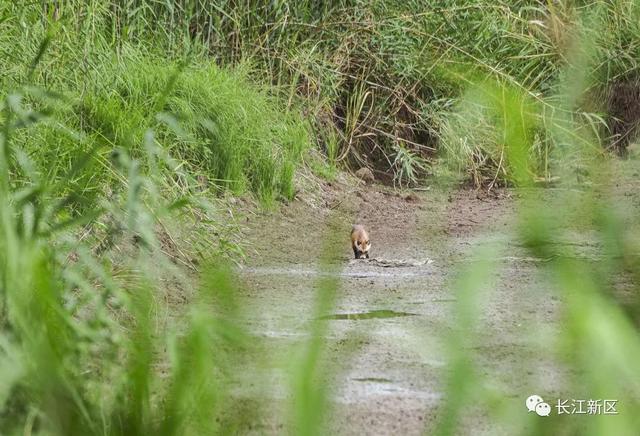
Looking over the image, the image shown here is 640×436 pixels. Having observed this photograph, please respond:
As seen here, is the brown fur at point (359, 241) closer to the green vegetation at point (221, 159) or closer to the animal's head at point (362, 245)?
the animal's head at point (362, 245)

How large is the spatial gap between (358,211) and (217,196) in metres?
0.93

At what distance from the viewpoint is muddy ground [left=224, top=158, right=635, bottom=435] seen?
1.69 metres

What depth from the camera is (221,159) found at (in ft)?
19.2

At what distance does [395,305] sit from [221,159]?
1.86 metres

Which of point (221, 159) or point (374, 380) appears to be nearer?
point (374, 380)

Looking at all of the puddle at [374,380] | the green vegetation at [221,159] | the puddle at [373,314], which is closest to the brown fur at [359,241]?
the green vegetation at [221,159]

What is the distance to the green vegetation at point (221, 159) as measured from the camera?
4.15ft

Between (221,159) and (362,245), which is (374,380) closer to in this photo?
(362,245)

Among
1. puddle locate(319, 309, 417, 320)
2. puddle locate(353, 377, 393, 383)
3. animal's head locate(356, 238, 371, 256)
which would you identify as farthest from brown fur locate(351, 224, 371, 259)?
puddle locate(353, 377, 393, 383)

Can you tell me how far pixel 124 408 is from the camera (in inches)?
71.2

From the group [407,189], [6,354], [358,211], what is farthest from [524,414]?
[407,189]

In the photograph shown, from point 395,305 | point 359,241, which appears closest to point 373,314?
point 395,305

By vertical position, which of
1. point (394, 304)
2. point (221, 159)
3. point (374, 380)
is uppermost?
point (374, 380)

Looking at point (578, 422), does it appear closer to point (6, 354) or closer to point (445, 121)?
point (6, 354)
